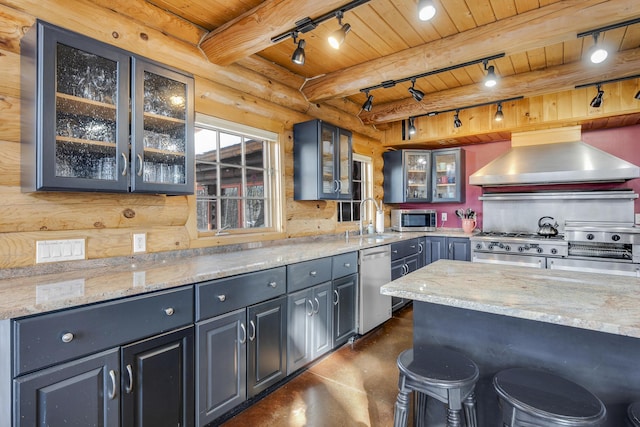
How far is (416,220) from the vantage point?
4.90 m

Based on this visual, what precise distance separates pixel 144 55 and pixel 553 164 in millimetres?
4217

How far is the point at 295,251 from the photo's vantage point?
2.65 meters

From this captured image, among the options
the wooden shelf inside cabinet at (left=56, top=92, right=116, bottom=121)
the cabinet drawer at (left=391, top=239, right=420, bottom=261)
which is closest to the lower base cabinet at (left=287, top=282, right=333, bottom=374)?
the cabinet drawer at (left=391, top=239, right=420, bottom=261)

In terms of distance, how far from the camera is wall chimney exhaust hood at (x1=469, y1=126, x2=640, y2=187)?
347 cm

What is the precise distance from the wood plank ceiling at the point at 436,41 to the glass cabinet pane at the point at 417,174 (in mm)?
1333

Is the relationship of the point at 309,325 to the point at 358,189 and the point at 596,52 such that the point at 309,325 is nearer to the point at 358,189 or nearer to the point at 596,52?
the point at 358,189

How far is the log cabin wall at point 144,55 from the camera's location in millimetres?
1642

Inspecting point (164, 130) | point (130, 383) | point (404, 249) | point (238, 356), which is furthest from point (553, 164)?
point (130, 383)

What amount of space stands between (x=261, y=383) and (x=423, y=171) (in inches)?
150

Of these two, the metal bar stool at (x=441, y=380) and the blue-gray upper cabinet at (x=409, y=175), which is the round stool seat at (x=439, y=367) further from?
the blue-gray upper cabinet at (x=409, y=175)

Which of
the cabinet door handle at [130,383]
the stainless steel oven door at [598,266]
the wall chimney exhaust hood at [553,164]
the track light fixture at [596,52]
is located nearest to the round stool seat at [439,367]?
the cabinet door handle at [130,383]

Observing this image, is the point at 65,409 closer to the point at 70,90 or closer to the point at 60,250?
the point at 60,250

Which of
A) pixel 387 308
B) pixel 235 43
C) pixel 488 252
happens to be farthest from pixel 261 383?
pixel 488 252

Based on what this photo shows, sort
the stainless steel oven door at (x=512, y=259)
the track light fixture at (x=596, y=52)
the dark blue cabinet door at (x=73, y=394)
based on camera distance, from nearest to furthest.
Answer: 1. the dark blue cabinet door at (x=73, y=394)
2. the track light fixture at (x=596, y=52)
3. the stainless steel oven door at (x=512, y=259)
